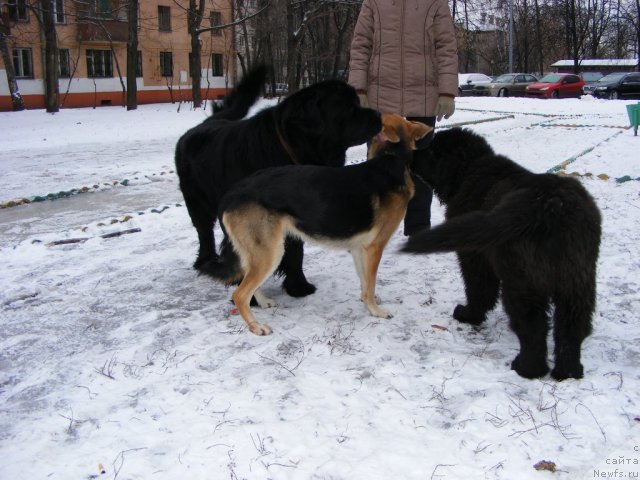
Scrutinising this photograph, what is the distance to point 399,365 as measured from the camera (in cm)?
310

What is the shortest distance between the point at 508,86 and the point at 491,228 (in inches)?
1324

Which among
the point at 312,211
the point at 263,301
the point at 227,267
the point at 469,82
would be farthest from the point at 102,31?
the point at 312,211

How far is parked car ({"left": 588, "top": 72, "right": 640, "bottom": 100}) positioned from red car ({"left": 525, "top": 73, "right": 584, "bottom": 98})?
1125 mm

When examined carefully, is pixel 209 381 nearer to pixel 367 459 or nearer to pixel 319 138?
pixel 367 459

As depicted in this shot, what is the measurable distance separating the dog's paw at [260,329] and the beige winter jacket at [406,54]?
235 centimetres

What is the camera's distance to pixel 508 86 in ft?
109

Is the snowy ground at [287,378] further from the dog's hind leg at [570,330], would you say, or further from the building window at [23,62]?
the building window at [23,62]

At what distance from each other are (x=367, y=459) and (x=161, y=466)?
2.78ft

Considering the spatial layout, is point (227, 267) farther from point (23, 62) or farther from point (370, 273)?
point (23, 62)

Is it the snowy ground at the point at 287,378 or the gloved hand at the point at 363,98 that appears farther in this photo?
the gloved hand at the point at 363,98

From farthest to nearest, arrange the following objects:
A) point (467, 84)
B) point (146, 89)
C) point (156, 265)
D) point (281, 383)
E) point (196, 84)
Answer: point (467, 84) < point (146, 89) < point (196, 84) < point (156, 265) < point (281, 383)

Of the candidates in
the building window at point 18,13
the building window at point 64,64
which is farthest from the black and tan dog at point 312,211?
the building window at point 64,64

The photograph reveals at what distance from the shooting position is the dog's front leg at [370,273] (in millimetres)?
3754

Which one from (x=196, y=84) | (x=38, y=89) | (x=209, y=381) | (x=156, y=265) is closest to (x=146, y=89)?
(x=38, y=89)
